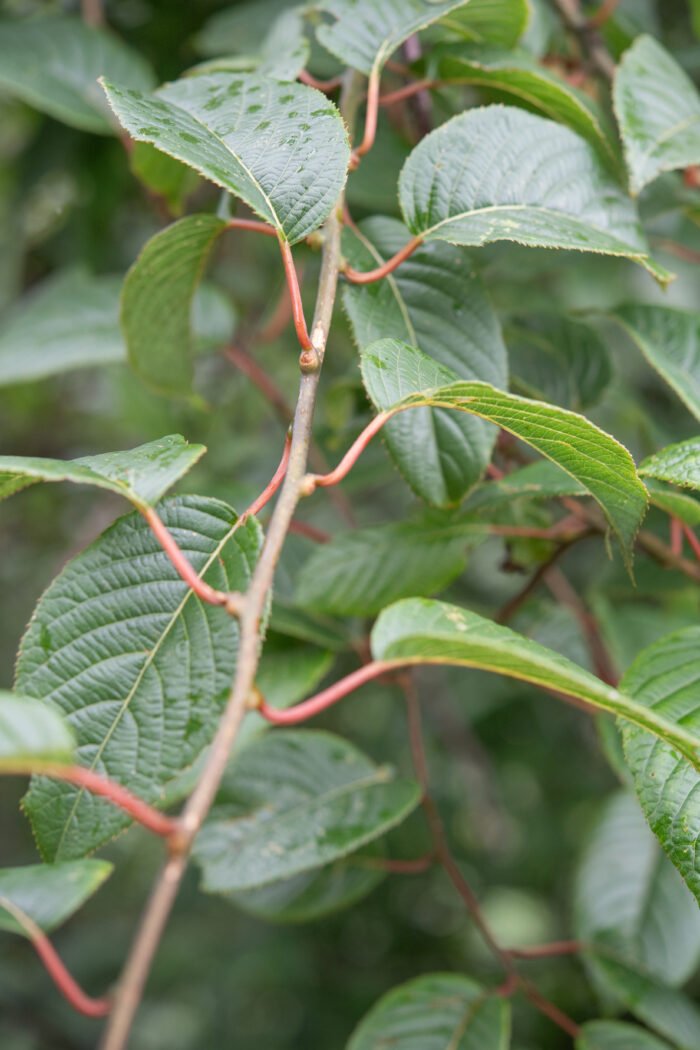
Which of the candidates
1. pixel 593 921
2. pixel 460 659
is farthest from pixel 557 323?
pixel 593 921

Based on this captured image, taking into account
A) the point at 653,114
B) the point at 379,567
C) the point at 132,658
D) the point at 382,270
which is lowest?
the point at 379,567

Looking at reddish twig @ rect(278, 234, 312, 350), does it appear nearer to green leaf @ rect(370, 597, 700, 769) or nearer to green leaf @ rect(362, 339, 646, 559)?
green leaf @ rect(362, 339, 646, 559)

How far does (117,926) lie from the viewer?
8.09 ft

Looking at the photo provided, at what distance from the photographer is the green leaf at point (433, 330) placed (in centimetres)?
75

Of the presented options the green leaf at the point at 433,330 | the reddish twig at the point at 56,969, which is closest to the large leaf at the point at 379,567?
the green leaf at the point at 433,330

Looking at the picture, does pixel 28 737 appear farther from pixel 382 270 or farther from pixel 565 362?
pixel 565 362

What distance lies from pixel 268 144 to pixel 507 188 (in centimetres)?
23

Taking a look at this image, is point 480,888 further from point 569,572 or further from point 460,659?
point 460,659

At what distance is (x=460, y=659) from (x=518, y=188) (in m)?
0.49

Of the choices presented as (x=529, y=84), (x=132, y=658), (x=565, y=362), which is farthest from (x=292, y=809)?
(x=529, y=84)

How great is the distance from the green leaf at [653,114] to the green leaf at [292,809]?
2.45ft

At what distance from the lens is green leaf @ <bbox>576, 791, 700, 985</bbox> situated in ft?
3.58

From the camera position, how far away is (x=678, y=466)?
0.63 metres

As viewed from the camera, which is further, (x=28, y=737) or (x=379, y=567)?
(x=379, y=567)
